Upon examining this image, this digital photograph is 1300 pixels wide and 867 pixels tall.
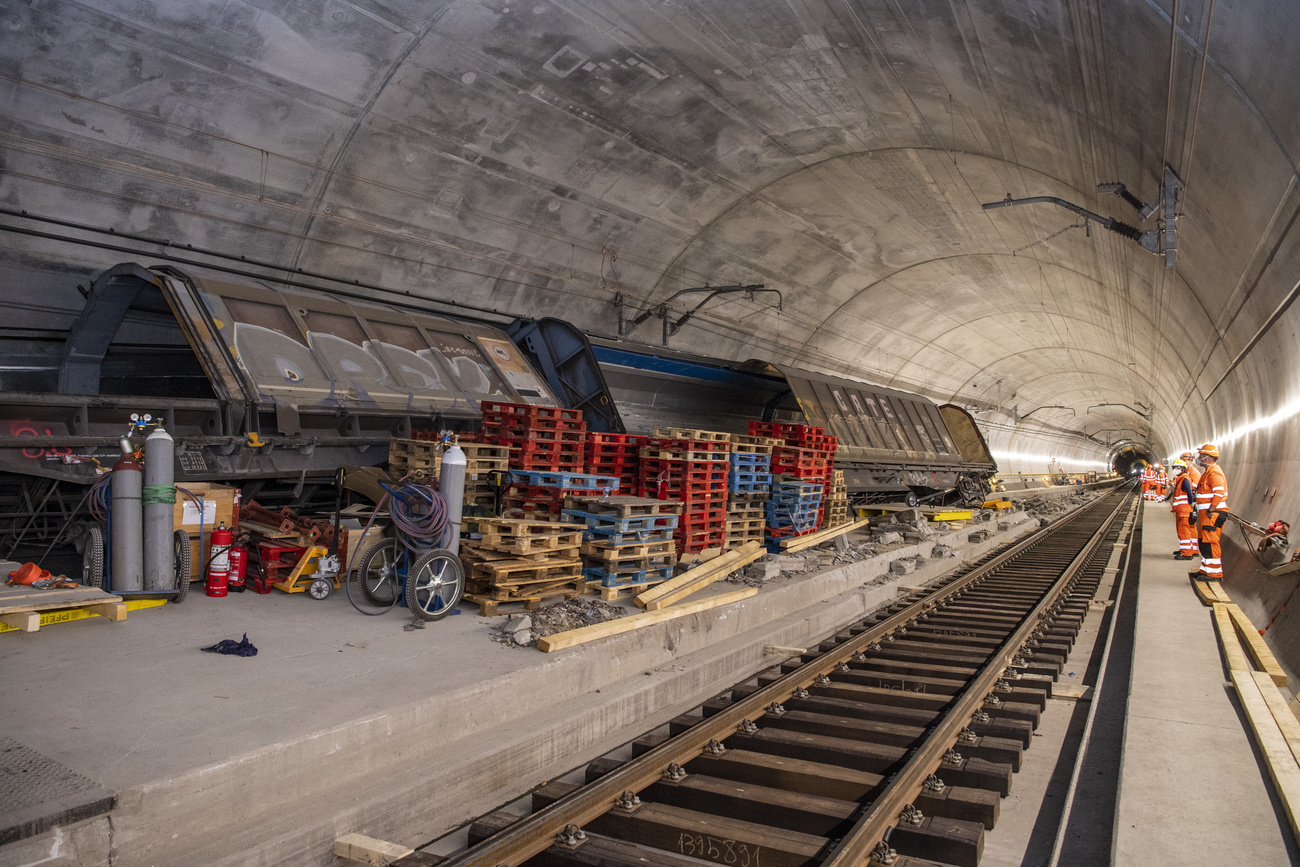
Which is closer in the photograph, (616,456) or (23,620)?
(23,620)

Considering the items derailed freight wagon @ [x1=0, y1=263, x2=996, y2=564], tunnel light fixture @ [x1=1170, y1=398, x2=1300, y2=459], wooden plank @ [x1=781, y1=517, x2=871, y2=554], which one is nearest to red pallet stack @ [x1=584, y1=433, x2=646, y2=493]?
derailed freight wagon @ [x1=0, y1=263, x2=996, y2=564]

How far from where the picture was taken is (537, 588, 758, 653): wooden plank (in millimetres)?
5914

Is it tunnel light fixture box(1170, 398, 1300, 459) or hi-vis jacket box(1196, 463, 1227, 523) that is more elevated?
tunnel light fixture box(1170, 398, 1300, 459)

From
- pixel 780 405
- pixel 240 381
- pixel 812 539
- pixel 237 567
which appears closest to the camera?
pixel 237 567

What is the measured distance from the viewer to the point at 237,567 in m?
7.30

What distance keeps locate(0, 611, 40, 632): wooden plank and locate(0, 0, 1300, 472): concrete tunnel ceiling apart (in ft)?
20.9

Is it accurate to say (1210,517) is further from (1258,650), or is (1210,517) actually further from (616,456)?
(616,456)

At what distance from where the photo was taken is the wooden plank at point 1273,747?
3984mm

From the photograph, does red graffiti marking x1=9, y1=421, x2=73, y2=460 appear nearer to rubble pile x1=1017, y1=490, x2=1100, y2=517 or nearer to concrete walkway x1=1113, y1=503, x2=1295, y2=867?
concrete walkway x1=1113, y1=503, x2=1295, y2=867

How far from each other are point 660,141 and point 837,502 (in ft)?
22.0

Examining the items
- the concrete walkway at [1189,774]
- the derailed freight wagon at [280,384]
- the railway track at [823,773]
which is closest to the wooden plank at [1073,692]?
the railway track at [823,773]

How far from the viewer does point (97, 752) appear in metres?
3.75

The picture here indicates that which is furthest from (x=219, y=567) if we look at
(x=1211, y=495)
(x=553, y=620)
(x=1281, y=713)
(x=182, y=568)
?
(x=1211, y=495)

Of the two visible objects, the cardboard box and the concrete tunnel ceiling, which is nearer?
the cardboard box
